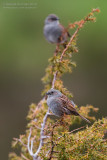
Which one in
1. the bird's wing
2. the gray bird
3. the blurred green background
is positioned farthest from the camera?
the blurred green background

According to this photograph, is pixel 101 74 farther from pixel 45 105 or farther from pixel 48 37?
pixel 45 105

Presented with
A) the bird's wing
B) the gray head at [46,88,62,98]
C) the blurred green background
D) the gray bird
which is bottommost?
the bird's wing

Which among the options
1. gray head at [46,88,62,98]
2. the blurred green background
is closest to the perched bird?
gray head at [46,88,62,98]

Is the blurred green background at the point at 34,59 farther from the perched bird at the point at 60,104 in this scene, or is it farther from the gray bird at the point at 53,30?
the perched bird at the point at 60,104

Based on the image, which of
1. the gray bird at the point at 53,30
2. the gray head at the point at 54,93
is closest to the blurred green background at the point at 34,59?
the gray bird at the point at 53,30

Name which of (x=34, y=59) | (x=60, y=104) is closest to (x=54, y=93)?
(x=60, y=104)

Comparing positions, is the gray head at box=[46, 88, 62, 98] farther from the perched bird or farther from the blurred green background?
the blurred green background

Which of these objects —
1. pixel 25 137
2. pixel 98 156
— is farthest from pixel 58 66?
pixel 98 156
